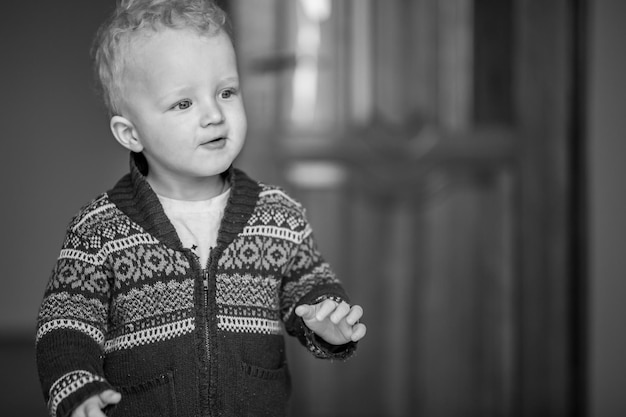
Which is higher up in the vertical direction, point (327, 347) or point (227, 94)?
point (227, 94)

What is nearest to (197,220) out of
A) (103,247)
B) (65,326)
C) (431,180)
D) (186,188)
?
(186,188)

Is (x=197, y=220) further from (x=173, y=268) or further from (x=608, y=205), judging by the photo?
(x=608, y=205)

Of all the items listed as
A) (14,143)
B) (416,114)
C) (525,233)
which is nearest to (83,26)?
(14,143)

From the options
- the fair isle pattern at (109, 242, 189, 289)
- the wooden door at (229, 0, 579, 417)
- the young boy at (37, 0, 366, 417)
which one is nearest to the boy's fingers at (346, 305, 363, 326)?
the young boy at (37, 0, 366, 417)

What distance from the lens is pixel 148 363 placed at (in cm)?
120

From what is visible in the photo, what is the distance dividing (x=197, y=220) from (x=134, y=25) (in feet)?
1.01

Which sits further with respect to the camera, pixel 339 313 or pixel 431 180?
pixel 431 180

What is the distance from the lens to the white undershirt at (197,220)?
126 centimetres

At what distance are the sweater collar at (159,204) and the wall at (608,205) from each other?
1.83 metres

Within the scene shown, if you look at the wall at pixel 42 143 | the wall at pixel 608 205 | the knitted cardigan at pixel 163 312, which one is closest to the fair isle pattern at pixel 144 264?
the knitted cardigan at pixel 163 312

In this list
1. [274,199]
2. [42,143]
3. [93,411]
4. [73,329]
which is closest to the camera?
[93,411]

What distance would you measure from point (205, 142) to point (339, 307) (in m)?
0.31

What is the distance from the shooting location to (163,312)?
121 cm

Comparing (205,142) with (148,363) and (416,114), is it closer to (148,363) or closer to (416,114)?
(148,363)
